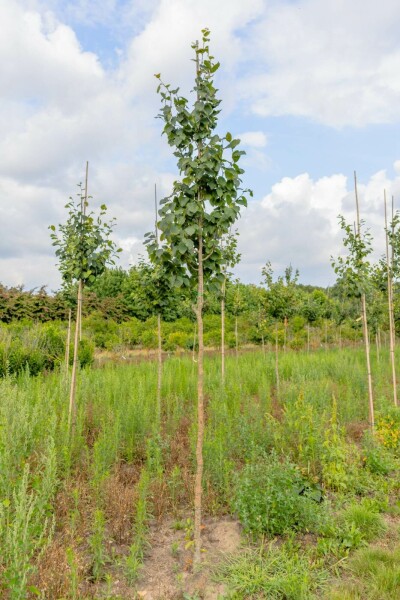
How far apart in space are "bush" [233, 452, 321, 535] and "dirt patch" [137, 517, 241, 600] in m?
0.24

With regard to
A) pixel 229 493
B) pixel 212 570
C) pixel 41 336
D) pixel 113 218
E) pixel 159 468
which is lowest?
pixel 212 570

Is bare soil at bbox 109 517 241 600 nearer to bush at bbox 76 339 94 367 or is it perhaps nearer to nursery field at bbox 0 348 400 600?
nursery field at bbox 0 348 400 600

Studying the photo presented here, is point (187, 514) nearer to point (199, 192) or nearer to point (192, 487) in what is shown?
point (192, 487)

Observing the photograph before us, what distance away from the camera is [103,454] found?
4.57 meters

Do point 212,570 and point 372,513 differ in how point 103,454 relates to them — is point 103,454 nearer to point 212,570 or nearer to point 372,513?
point 212,570

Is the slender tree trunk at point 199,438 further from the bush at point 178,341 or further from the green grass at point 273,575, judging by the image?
the bush at point 178,341

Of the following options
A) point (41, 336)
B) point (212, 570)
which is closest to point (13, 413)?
point (212, 570)

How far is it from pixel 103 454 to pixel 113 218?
3.21 metres

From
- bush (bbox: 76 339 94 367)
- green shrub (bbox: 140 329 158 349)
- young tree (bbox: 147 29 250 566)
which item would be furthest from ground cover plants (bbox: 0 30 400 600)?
green shrub (bbox: 140 329 158 349)

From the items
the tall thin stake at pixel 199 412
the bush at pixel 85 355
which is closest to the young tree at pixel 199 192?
the tall thin stake at pixel 199 412

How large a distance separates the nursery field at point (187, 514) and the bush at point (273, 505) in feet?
0.05

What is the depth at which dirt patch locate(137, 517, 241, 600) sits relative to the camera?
3.33m

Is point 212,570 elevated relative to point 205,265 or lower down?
lower down

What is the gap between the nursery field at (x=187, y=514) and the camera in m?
3.26
